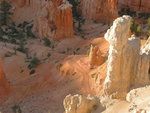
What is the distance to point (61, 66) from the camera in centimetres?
1730

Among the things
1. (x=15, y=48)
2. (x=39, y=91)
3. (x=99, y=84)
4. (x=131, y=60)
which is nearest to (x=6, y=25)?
(x=15, y=48)

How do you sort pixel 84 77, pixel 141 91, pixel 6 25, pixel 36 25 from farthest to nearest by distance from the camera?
pixel 6 25
pixel 36 25
pixel 84 77
pixel 141 91

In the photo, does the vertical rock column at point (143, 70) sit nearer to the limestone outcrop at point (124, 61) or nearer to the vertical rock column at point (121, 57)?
the limestone outcrop at point (124, 61)

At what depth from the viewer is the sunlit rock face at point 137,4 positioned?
3048cm

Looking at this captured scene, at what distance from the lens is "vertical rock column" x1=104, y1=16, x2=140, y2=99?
9758 millimetres

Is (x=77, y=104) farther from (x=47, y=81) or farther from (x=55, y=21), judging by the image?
(x=55, y=21)

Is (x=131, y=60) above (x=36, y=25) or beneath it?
above

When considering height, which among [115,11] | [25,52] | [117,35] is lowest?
[25,52]

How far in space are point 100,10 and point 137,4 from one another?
172 inches

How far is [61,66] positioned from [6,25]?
507 inches

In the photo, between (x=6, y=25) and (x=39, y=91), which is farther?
(x=6, y=25)

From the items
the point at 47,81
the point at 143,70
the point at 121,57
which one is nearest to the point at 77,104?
the point at 121,57

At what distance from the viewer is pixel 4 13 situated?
29.2 metres

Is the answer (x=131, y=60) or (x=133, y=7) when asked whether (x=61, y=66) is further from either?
(x=133, y=7)
